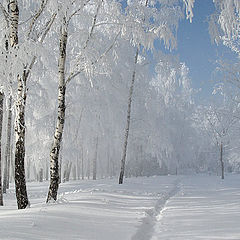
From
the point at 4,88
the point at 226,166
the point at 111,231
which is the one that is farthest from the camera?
the point at 226,166

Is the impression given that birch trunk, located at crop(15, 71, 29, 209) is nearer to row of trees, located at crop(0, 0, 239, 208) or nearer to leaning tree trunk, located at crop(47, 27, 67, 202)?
row of trees, located at crop(0, 0, 239, 208)

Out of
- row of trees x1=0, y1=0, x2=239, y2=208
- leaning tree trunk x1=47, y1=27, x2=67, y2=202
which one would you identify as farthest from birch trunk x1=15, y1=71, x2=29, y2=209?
leaning tree trunk x1=47, y1=27, x2=67, y2=202

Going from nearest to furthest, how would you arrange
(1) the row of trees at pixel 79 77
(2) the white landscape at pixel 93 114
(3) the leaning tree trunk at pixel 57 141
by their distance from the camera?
(2) the white landscape at pixel 93 114 → (1) the row of trees at pixel 79 77 → (3) the leaning tree trunk at pixel 57 141

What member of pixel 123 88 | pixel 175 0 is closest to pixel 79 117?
pixel 123 88

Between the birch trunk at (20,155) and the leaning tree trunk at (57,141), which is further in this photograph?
the leaning tree trunk at (57,141)

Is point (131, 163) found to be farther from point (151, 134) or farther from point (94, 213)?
point (94, 213)

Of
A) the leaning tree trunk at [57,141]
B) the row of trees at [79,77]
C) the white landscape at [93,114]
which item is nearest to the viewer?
the white landscape at [93,114]

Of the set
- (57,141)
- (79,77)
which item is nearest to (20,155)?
(57,141)

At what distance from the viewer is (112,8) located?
31.1ft

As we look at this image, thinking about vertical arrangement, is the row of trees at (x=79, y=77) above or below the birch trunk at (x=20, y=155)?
above

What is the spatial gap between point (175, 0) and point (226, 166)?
47.0 metres

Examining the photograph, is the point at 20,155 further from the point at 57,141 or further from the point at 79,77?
the point at 79,77

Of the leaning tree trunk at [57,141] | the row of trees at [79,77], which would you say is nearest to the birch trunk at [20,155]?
the row of trees at [79,77]

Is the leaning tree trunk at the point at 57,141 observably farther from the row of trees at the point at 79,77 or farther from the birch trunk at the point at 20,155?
the birch trunk at the point at 20,155
